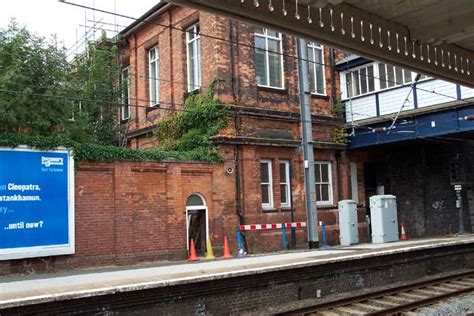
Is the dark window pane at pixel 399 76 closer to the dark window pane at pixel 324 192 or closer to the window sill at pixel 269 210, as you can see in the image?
the dark window pane at pixel 324 192

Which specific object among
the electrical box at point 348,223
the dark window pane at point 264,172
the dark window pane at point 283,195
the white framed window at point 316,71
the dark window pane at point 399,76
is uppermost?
the white framed window at point 316,71

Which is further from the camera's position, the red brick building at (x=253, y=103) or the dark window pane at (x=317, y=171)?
the dark window pane at (x=317, y=171)

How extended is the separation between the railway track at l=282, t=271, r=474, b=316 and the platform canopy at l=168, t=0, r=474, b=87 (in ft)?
15.7

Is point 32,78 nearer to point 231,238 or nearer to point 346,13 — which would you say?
point 231,238

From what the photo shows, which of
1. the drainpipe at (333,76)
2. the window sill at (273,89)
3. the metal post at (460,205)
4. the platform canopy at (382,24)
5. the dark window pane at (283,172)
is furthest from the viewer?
the drainpipe at (333,76)

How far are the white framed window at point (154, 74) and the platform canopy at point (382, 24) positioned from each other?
15630mm

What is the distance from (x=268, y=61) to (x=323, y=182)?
5373 mm

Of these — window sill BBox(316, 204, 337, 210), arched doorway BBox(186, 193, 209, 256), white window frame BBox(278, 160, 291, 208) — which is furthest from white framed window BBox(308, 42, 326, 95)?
arched doorway BBox(186, 193, 209, 256)

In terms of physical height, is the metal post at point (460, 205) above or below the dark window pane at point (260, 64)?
below

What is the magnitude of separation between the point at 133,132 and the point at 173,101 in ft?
10.9

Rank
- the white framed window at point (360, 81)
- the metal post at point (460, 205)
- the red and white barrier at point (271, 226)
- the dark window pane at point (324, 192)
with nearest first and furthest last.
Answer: the red and white barrier at point (271, 226) → the dark window pane at point (324, 192) → the metal post at point (460, 205) → the white framed window at point (360, 81)

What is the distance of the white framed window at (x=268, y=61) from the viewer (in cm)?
2070

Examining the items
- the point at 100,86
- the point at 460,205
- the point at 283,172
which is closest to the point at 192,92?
the point at 283,172

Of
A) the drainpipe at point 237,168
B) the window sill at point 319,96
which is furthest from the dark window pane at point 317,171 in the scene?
the drainpipe at point 237,168
